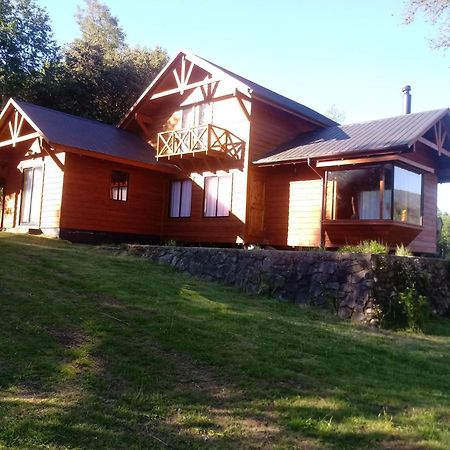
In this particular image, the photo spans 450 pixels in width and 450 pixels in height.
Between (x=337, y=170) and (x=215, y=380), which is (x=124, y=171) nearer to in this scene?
(x=337, y=170)

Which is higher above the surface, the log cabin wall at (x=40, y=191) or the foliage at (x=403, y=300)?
the log cabin wall at (x=40, y=191)

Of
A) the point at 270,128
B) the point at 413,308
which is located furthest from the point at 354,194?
the point at 413,308

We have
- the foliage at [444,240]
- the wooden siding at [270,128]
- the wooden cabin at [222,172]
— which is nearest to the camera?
the wooden cabin at [222,172]

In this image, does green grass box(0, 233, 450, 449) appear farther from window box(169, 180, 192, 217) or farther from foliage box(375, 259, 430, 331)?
window box(169, 180, 192, 217)

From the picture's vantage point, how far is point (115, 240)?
17859 mm

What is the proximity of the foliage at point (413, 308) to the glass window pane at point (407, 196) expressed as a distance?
4645 mm

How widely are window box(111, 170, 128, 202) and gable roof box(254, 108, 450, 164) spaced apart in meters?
4.96

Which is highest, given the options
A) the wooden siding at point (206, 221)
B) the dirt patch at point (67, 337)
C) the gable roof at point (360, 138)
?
the gable roof at point (360, 138)

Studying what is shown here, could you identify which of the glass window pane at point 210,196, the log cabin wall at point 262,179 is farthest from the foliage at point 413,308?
the glass window pane at point 210,196

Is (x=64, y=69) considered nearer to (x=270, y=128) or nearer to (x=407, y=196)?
(x=270, y=128)

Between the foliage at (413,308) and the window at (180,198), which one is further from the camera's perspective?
the window at (180,198)

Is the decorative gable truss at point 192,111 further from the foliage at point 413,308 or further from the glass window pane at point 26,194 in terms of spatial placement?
the foliage at point 413,308

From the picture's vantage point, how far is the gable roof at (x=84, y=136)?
16.5m

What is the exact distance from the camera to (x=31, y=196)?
18594 millimetres
